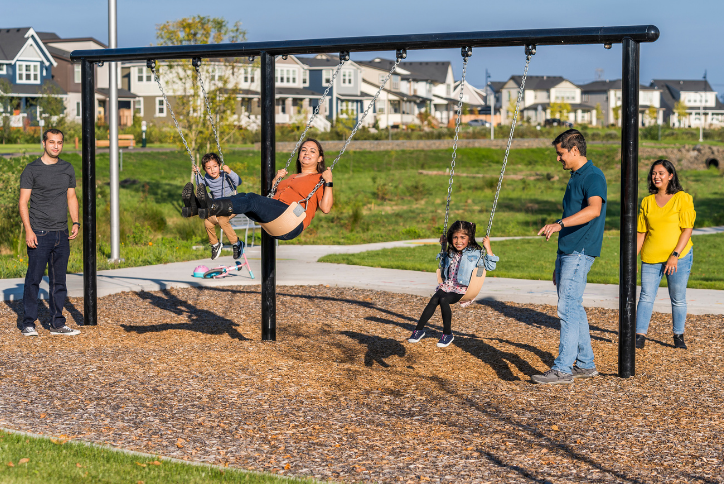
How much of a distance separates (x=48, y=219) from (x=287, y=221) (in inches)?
108

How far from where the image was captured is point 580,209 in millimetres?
6074

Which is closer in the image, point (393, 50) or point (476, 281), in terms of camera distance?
point (476, 281)

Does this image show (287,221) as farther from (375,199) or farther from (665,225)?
(375,199)

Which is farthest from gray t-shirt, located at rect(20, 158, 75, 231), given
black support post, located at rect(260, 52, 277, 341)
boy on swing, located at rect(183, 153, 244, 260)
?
black support post, located at rect(260, 52, 277, 341)

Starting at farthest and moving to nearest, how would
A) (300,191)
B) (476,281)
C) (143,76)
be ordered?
(143,76) → (300,191) → (476,281)

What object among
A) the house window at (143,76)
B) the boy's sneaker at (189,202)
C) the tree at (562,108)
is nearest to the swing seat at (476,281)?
the boy's sneaker at (189,202)

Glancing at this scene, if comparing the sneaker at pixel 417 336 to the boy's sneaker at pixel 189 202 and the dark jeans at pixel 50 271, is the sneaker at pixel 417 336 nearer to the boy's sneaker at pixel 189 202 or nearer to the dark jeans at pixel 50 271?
the boy's sneaker at pixel 189 202

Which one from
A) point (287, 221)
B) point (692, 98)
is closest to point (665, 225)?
point (287, 221)

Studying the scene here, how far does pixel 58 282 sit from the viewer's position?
8.12 meters

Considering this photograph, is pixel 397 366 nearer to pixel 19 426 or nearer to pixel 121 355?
pixel 121 355

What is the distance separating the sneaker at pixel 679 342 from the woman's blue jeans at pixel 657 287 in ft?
0.12

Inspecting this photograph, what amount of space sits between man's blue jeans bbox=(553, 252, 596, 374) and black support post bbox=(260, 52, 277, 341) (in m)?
2.65

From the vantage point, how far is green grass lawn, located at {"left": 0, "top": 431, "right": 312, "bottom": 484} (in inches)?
161

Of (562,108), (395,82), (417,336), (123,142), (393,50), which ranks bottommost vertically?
(417,336)
